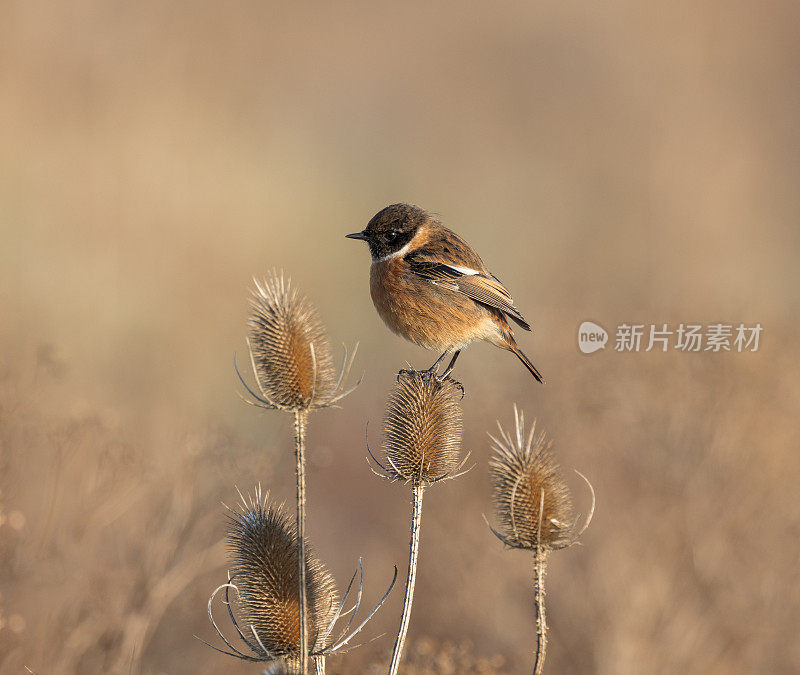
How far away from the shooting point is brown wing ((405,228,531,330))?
4.99 meters

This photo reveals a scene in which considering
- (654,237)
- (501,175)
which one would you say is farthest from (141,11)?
(654,237)

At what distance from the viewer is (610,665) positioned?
6.54m

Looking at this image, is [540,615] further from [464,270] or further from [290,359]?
[464,270]

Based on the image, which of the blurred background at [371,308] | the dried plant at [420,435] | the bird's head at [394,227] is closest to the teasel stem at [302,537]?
the dried plant at [420,435]

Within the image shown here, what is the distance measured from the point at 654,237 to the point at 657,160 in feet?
9.10

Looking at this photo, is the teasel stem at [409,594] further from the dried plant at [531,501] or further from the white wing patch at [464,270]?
the white wing patch at [464,270]

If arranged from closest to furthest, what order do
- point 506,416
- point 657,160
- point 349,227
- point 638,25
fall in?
1. point 506,416
2. point 349,227
3. point 657,160
4. point 638,25

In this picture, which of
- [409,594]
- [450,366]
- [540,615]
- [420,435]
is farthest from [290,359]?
[450,366]

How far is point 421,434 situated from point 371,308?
8.36 meters

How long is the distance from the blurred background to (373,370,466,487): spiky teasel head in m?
2.23

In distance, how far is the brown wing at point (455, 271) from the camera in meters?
4.99

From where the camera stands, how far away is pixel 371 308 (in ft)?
38.4

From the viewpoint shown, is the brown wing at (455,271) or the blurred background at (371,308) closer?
the brown wing at (455,271)

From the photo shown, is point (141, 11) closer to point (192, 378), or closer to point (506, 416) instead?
point (192, 378)
